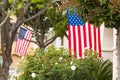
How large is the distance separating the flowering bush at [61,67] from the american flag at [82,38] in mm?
430

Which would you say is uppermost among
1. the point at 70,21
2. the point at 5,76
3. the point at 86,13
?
the point at 70,21

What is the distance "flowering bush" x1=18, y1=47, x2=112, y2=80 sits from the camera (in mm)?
11922

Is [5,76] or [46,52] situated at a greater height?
[46,52]

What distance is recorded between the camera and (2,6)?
885 cm

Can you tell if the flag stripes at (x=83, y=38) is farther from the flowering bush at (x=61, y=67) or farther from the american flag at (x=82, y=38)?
the flowering bush at (x=61, y=67)

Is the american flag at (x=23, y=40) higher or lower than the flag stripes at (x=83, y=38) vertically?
higher

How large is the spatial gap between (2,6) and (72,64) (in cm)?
373

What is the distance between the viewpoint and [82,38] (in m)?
13.4

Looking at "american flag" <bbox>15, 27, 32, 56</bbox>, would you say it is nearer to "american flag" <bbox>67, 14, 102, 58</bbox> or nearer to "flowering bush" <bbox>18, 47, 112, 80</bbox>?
"american flag" <bbox>67, 14, 102, 58</bbox>

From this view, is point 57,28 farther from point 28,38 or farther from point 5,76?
point 5,76

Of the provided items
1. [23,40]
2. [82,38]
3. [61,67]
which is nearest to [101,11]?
[61,67]

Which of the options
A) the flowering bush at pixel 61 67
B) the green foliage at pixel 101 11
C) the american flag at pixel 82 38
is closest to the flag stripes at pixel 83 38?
the american flag at pixel 82 38

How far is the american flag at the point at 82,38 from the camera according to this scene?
1323 cm

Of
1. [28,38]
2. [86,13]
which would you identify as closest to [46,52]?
[86,13]
